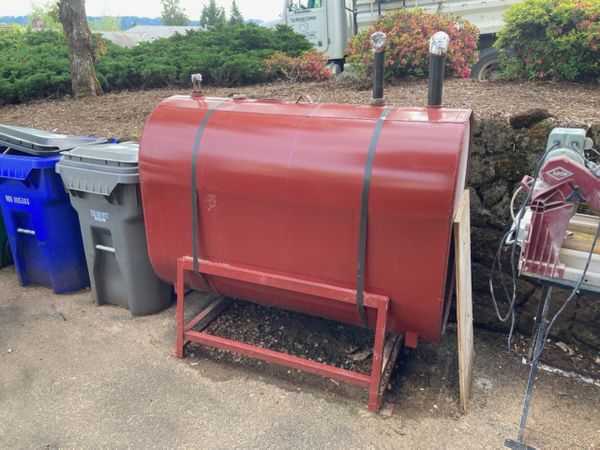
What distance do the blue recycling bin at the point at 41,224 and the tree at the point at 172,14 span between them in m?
44.0

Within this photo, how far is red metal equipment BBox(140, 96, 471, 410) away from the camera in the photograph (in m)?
2.48

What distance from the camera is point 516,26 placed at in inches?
189

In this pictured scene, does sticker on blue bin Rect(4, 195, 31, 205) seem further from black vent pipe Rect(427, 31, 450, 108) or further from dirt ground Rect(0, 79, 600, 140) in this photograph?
black vent pipe Rect(427, 31, 450, 108)

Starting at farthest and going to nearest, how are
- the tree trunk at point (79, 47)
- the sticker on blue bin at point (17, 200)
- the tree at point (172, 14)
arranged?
the tree at point (172, 14)
the tree trunk at point (79, 47)
the sticker on blue bin at point (17, 200)

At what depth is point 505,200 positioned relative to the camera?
11.4ft

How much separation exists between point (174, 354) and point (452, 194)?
2.18 metres

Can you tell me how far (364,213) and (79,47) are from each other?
21.1ft

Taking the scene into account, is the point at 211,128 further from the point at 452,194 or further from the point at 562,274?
the point at 562,274

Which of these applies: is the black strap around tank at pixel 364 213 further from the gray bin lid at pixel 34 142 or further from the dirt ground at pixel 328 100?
the gray bin lid at pixel 34 142

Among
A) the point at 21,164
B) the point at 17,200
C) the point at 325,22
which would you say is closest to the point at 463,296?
the point at 21,164

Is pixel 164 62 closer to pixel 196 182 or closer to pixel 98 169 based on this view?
pixel 98 169

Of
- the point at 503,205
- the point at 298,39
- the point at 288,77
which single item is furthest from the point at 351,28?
the point at 503,205

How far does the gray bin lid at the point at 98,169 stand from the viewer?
340 centimetres

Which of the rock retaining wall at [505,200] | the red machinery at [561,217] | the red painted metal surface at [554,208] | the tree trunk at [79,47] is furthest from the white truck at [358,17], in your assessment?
the red painted metal surface at [554,208]
